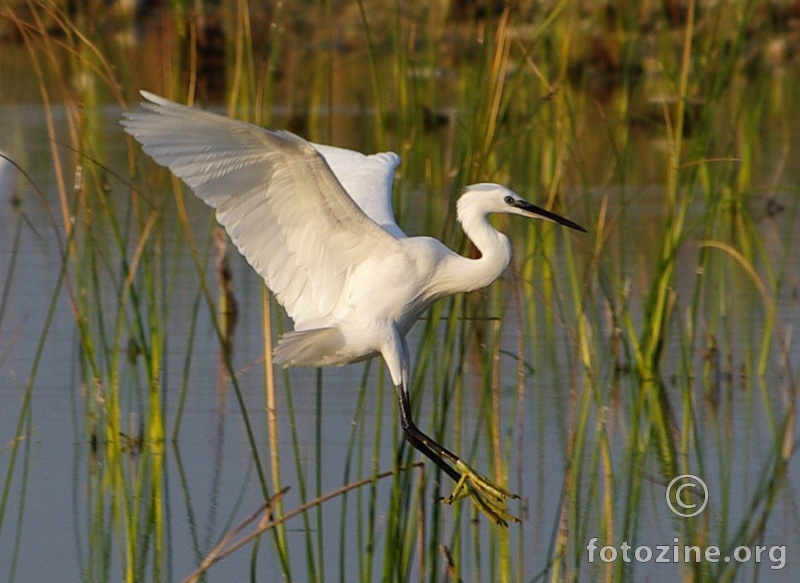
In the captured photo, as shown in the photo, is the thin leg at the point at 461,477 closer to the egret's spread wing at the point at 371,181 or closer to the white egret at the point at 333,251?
the white egret at the point at 333,251

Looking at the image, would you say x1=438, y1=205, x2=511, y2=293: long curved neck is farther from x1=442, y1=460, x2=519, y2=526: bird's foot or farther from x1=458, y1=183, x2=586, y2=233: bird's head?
x1=442, y1=460, x2=519, y2=526: bird's foot

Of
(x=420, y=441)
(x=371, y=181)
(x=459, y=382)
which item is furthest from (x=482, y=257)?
(x=371, y=181)

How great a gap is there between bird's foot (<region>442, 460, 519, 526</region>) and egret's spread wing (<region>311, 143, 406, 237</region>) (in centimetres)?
60

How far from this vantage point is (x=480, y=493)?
294cm

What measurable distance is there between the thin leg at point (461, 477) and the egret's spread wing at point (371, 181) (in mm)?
443

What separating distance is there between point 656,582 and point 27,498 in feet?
4.97

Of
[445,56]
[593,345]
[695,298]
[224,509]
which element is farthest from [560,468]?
[445,56]

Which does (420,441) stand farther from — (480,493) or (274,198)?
(274,198)

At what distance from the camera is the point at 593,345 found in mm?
3836

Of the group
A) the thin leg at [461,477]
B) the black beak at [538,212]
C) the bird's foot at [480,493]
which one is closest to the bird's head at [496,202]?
the black beak at [538,212]

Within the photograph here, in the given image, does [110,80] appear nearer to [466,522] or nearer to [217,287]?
[466,522]

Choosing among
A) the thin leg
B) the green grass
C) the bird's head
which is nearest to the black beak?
the bird's head

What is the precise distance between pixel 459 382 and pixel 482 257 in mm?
256

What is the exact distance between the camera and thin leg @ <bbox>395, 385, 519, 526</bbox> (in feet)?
9.45
